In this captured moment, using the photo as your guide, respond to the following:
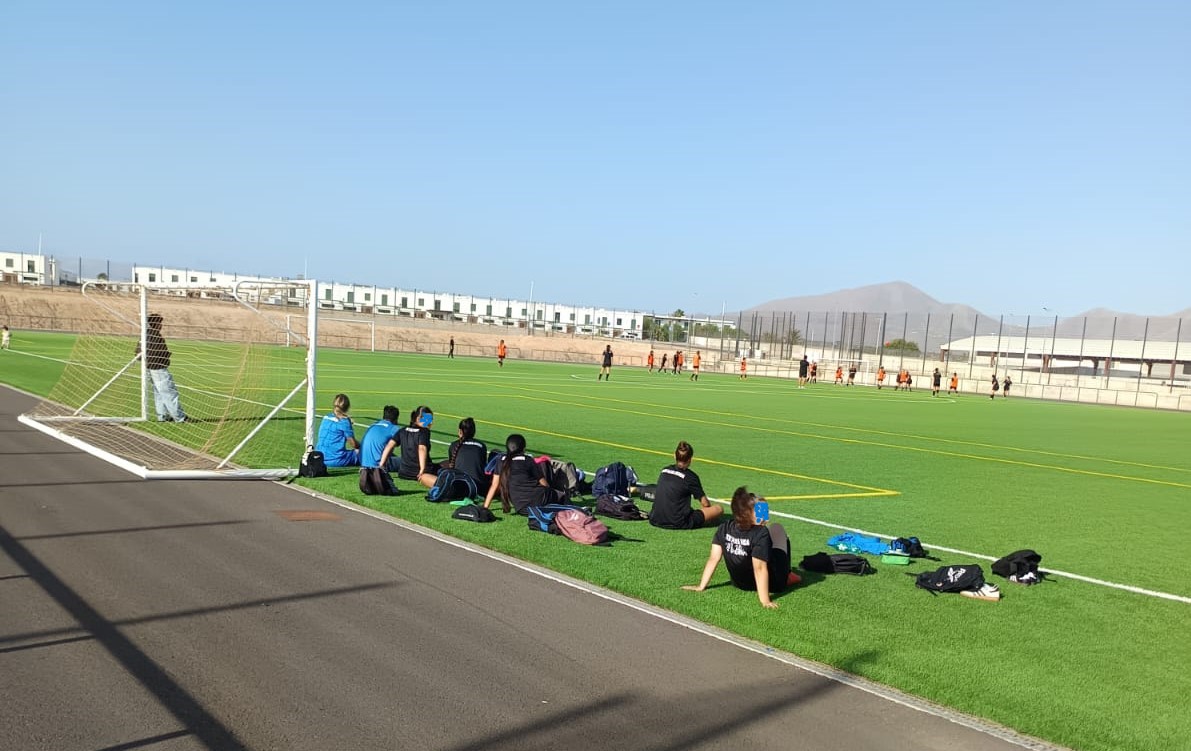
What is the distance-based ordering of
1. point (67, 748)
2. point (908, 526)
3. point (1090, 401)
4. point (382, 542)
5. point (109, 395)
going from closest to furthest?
1. point (67, 748)
2. point (382, 542)
3. point (908, 526)
4. point (109, 395)
5. point (1090, 401)

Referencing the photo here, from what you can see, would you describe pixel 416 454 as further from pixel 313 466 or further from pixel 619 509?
pixel 619 509

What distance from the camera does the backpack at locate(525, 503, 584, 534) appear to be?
968cm

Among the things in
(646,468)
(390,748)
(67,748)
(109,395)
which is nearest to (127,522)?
(67,748)

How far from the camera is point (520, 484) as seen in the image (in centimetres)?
1055

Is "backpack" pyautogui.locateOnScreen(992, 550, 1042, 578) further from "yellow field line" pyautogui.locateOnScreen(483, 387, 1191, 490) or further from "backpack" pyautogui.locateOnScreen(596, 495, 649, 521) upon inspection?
"yellow field line" pyautogui.locateOnScreen(483, 387, 1191, 490)

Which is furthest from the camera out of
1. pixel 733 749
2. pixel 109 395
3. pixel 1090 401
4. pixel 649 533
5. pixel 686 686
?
pixel 1090 401

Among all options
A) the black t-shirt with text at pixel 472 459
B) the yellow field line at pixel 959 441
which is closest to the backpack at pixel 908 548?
the black t-shirt with text at pixel 472 459

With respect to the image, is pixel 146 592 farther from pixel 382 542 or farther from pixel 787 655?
pixel 787 655

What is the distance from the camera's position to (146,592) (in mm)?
6750

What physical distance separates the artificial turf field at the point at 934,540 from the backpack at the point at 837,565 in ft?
0.54

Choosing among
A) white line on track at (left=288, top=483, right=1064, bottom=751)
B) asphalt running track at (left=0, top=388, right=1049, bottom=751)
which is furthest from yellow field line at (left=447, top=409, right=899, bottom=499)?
asphalt running track at (left=0, top=388, right=1049, bottom=751)

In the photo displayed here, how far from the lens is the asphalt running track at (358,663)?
15.3 ft

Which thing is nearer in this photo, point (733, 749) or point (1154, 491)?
point (733, 749)

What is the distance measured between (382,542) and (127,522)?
108 inches
